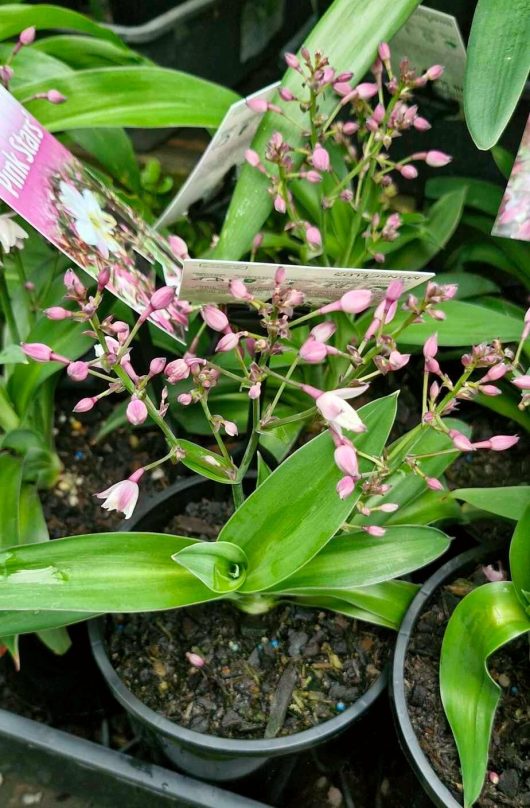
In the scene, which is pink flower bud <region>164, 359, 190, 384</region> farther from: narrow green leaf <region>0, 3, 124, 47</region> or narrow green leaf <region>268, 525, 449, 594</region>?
narrow green leaf <region>0, 3, 124, 47</region>

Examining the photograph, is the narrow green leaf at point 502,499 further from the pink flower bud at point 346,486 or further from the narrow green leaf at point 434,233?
the narrow green leaf at point 434,233

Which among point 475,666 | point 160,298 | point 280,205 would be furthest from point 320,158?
point 475,666

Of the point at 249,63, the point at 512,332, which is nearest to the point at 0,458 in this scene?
the point at 512,332

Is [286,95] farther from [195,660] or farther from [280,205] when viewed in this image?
[195,660]

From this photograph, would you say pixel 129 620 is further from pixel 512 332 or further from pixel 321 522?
pixel 512 332

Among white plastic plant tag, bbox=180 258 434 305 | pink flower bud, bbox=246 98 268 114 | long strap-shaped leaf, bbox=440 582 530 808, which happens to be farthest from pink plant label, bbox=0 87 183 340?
long strap-shaped leaf, bbox=440 582 530 808
